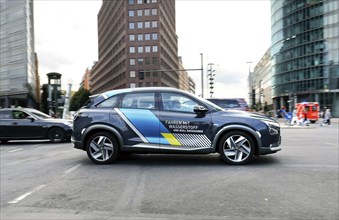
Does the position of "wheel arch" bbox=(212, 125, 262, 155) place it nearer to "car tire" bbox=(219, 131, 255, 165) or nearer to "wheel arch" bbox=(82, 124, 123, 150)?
"car tire" bbox=(219, 131, 255, 165)

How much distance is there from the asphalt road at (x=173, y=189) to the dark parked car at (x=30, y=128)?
18.7 ft

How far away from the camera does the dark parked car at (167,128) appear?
7.35 metres

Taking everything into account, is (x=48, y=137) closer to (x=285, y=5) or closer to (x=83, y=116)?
(x=83, y=116)

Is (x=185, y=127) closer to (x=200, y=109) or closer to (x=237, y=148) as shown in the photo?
(x=200, y=109)

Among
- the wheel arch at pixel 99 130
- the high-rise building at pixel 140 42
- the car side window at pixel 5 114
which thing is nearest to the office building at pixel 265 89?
the high-rise building at pixel 140 42

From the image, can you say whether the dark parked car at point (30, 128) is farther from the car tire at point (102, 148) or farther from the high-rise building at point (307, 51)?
the high-rise building at point (307, 51)

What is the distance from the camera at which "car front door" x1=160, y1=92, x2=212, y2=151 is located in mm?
7375

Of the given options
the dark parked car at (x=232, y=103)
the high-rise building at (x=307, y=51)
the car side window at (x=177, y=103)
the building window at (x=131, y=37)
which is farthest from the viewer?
the building window at (x=131, y=37)

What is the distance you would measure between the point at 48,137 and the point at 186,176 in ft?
29.7

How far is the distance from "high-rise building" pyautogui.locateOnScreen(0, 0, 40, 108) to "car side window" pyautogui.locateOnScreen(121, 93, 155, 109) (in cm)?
7472

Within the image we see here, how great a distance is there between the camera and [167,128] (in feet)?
24.6

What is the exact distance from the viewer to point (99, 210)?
4.68 metres

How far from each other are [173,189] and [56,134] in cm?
960

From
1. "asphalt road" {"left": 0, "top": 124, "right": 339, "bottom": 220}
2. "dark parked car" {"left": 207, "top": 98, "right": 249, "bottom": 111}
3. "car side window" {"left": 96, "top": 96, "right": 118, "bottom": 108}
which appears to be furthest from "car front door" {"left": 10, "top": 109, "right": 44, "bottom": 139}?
"dark parked car" {"left": 207, "top": 98, "right": 249, "bottom": 111}
